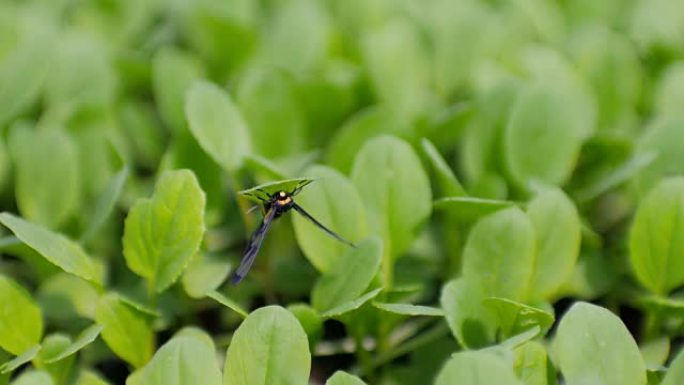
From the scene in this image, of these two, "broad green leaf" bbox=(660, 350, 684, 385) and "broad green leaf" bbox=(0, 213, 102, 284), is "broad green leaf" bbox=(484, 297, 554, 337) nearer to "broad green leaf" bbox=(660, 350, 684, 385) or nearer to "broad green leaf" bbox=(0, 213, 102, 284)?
"broad green leaf" bbox=(660, 350, 684, 385)

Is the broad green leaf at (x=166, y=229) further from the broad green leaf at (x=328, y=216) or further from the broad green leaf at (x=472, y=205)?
the broad green leaf at (x=472, y=205)

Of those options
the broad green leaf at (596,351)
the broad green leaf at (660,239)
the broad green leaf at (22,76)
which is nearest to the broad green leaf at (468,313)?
the broad green leaf at (596,351)

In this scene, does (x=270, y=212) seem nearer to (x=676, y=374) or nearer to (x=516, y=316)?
(x=516, y=316)

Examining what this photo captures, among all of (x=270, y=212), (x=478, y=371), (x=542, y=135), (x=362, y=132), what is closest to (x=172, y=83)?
(x=362, y=132)

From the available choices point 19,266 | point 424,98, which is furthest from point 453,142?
point 19,266

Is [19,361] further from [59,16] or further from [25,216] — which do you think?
[59,16]
